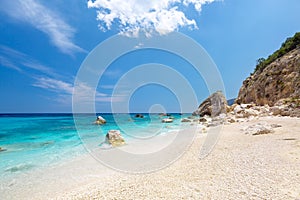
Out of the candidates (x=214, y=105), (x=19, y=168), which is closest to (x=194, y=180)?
(x=19, y=168)

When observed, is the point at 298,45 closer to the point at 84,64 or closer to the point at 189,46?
the point at 189,46

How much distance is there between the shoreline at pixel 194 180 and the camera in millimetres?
4186

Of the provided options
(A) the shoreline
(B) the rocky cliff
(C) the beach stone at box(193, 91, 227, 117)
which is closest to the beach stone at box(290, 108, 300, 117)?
(B) the rocky cliff

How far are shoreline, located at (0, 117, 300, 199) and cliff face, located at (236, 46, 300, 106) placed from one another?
29267mm

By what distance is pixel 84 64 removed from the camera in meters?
9.58

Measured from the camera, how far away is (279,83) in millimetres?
33938

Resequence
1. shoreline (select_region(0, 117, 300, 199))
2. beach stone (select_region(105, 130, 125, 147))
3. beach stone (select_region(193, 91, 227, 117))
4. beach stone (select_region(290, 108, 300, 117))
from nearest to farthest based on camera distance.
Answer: shoreline (select_region(0, 117, 300, 199)), beach stone (select_region(105, 130, 125, 147)), beach stone (select_region(290, 108, 300, 117)), beach stone (select_region(193, 91, 227, 117))

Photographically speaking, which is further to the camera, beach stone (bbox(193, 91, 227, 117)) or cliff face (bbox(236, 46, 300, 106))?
beach stone (bbox(193, 91, 227, 117))

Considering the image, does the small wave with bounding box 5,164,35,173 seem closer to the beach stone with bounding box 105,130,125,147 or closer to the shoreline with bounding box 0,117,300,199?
the shoreline with bounding box 0,117,300,199

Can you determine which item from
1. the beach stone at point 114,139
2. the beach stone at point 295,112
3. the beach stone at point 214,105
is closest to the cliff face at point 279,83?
the beach stone at point 214,105

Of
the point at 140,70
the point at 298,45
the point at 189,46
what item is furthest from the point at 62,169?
the point at 298,45

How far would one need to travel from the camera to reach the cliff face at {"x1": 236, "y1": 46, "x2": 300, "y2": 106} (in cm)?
3066

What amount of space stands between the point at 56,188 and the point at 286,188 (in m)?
6.75

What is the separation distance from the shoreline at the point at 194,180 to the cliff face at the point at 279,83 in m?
29.3
